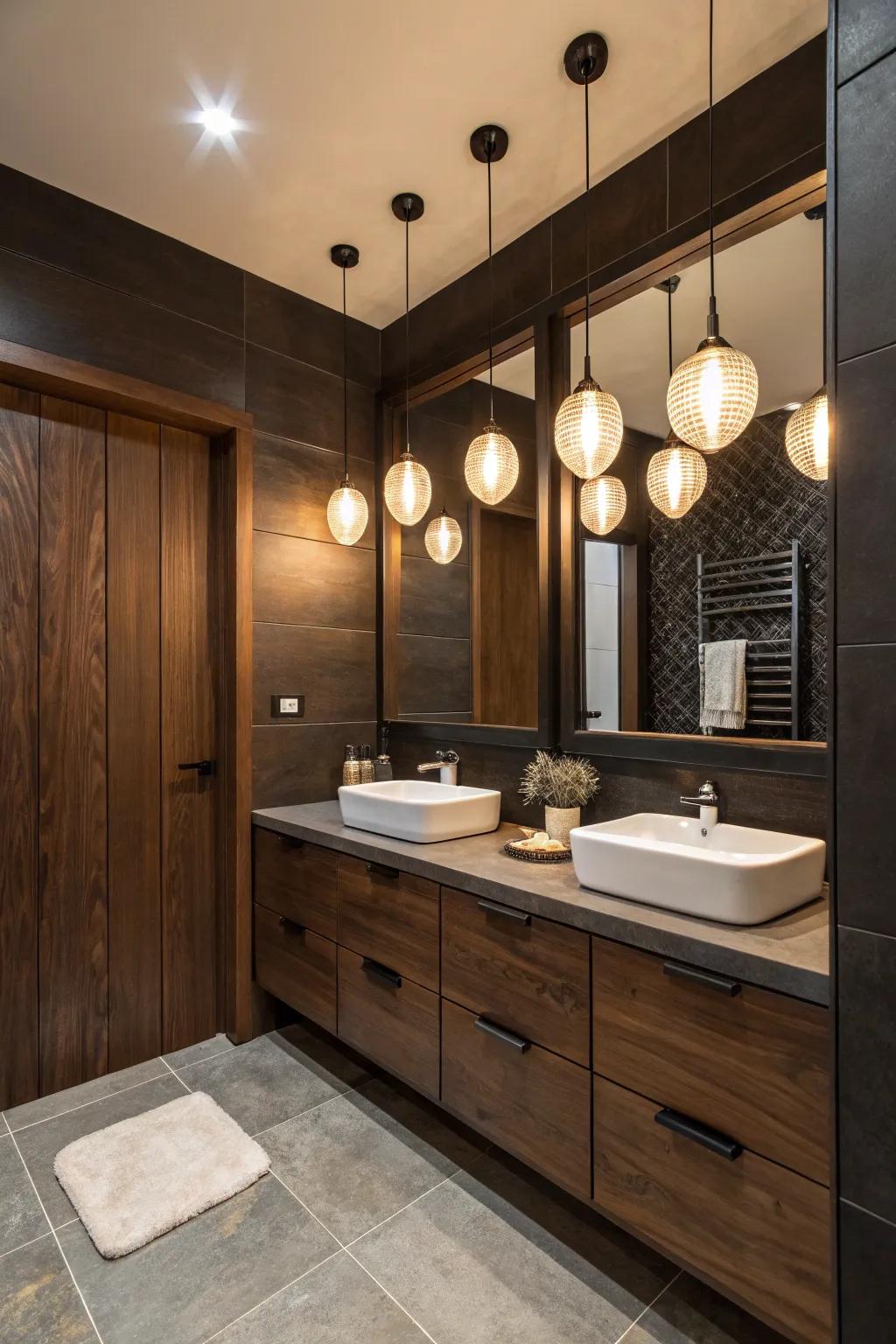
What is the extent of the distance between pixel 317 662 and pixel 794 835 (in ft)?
5.98

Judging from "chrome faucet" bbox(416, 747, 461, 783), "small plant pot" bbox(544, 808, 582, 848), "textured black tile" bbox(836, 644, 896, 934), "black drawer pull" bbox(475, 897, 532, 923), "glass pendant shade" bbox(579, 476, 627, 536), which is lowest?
"black drawer pull" bbox(475, 897, 532, 923)

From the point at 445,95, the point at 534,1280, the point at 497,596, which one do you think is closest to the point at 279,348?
the point at 445,95

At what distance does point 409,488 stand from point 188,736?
1199mm

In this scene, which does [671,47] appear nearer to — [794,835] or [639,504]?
[639,504]

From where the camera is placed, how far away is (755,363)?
1.83 meters

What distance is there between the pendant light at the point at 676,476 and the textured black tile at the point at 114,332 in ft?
5.11

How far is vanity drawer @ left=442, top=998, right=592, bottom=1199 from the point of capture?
1519mm

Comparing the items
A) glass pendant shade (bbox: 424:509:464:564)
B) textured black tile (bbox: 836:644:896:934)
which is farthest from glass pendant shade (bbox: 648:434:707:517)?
textured black tile (bbox: 836:644:896:934)

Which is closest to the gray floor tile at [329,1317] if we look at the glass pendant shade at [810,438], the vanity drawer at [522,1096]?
the vanity drawer at [522,1096]

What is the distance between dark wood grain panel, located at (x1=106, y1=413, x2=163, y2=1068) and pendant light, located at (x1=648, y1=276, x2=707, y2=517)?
1700 mm

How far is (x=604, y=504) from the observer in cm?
217

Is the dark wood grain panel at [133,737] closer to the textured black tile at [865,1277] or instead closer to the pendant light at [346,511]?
the pendant light at [346,511]

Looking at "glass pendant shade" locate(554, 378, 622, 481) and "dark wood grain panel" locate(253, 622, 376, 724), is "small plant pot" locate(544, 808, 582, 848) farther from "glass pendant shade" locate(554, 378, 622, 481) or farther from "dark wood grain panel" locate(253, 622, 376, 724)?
"dark wood grain panel" locate(253, 622, 376, 724)

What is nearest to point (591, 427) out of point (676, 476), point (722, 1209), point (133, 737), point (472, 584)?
point (676, 476)
